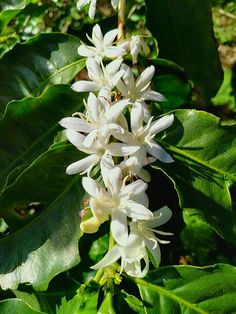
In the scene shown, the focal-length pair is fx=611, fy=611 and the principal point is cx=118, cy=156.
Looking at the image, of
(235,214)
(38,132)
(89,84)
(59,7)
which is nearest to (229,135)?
(235,214)

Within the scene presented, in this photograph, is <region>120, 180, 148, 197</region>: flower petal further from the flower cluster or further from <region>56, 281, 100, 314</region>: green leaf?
<region>56, 281, 100, 314</region>: green leaf

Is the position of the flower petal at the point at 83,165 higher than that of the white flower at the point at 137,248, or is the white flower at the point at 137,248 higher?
the flower petal at the point at 83,165

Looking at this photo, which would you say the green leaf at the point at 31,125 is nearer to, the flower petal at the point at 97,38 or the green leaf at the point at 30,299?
the flower petal at the point at 97,38

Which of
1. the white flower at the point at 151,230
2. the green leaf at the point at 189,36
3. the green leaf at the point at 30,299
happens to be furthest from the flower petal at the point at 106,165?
the green leaf at the point at 189,36

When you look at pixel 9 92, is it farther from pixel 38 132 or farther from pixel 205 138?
pixel 205 138

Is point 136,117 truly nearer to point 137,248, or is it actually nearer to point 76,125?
point 76,125

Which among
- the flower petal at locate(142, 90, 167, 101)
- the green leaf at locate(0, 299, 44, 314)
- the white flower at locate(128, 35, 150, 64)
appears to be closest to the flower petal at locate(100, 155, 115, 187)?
the flower petal at locate(142, 90, 167, 101)

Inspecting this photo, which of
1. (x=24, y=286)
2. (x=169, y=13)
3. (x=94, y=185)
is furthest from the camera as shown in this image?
(x=169, y=13)
